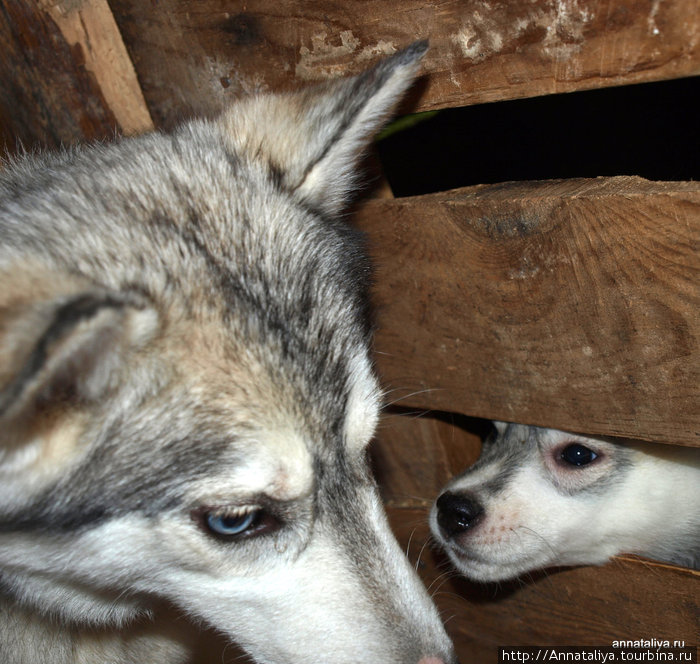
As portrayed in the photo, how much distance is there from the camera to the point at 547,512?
253cm

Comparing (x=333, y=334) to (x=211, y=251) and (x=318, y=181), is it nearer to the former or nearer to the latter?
(x=211, y=251)

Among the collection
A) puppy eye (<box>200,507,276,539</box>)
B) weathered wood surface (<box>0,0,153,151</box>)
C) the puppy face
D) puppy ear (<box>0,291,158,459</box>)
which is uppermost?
weathered wood surface (<box>0,0,153,151</box>)

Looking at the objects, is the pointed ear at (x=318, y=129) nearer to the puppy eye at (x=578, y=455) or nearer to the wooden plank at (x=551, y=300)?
the wooden plank at (x=551, y=300)

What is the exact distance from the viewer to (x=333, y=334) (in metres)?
1.76

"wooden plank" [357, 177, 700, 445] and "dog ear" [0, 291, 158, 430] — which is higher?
"dog ear" [0, 291, 158, 430]

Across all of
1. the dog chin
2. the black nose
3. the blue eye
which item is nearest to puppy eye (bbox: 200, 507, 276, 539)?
the blue eye

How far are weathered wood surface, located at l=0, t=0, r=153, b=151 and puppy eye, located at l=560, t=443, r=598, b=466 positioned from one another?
2032 millimetres

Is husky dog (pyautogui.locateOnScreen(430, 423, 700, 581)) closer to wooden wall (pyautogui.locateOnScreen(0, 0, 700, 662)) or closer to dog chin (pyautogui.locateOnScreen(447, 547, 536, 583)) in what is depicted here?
dog chin (pyautogui.locateOnScreen(447, 547, 536, 583))

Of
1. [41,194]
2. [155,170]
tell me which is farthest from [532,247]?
[41,194]

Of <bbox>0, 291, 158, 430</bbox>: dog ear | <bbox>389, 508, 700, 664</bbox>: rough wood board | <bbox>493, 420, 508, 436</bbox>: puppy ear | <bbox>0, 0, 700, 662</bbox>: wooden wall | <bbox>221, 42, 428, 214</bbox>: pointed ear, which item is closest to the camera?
<bbox>0, 291, 158, 430</bbox>: dog ear

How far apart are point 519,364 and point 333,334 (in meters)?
0.74

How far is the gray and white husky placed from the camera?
1434 millimetres

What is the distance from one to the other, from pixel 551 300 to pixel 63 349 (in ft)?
4.42

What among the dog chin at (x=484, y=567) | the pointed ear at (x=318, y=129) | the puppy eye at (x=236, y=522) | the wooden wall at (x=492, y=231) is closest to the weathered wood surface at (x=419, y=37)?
the wooden wall at (x=492, y=231)
